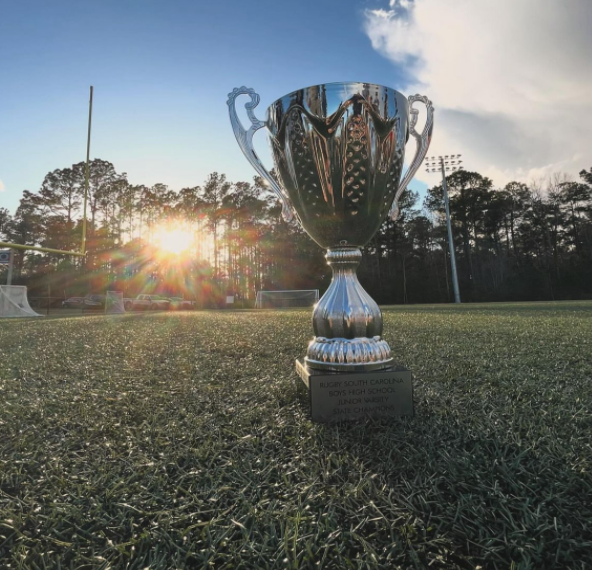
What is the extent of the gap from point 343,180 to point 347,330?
0.52 meters

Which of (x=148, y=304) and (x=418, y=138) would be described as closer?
(x=418, y=138)

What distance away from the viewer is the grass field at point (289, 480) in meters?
0.47

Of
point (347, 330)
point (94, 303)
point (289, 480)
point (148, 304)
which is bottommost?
point (289, 480)

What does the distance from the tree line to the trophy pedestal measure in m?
23.5

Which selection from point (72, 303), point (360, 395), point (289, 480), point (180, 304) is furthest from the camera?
point (180, 304)

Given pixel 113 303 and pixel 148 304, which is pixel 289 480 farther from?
pixel 148 304

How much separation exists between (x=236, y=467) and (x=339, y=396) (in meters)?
0.35

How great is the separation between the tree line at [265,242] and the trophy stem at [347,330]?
23.3 meters

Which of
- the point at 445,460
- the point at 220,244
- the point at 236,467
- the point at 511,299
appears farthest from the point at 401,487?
the point at 220,244

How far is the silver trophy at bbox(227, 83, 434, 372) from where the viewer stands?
1.10 meters

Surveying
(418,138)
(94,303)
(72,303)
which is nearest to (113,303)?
Result: (94,303)

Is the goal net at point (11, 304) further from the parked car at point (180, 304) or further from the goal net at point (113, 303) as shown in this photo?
the parked car at point (180, 304)

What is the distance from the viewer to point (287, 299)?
1777 cm

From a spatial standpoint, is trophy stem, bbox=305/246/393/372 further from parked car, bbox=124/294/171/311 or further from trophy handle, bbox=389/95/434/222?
parked car, bbox=124/294/171/311
